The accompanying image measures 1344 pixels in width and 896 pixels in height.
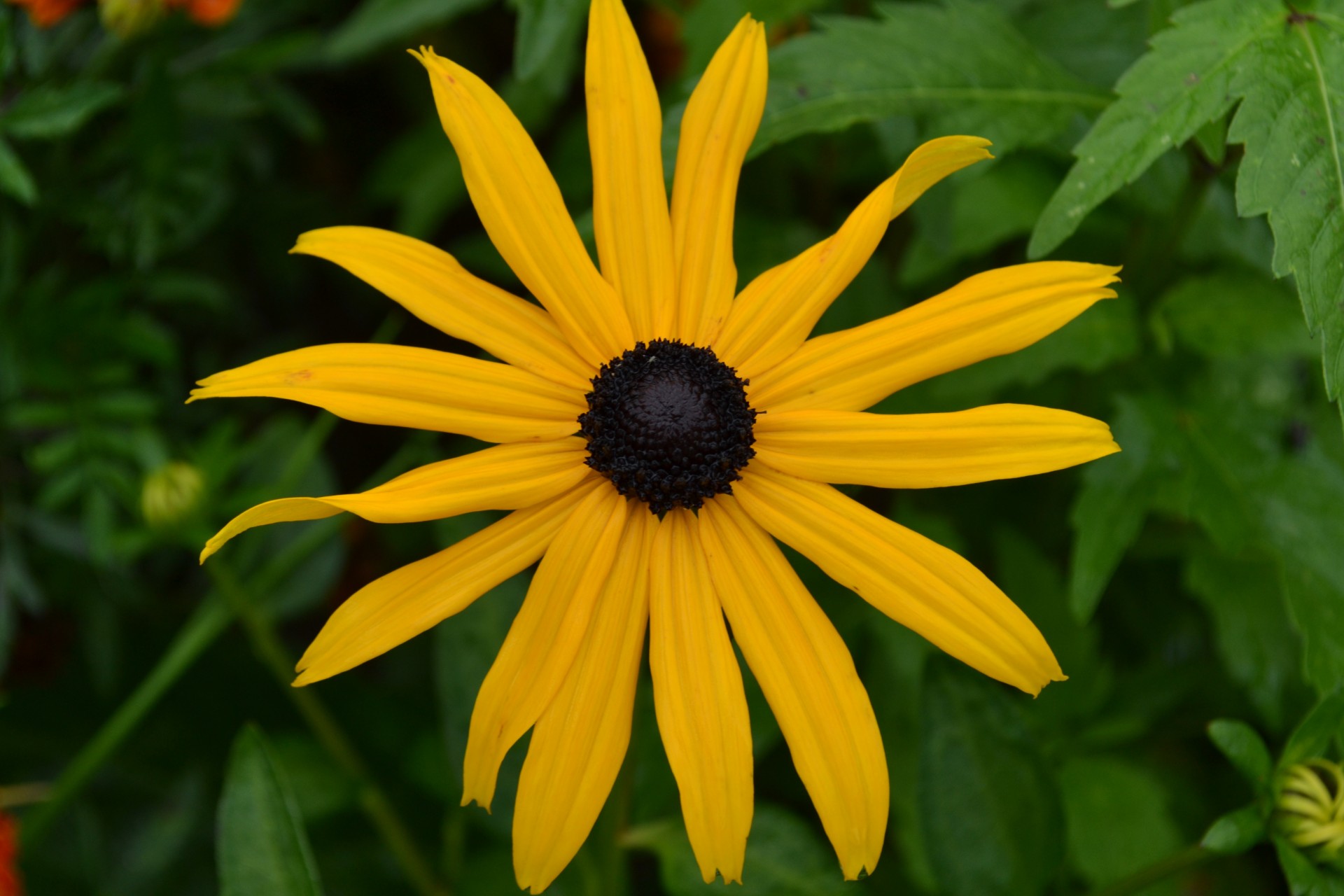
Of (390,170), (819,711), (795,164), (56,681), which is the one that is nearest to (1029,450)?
(819,711)

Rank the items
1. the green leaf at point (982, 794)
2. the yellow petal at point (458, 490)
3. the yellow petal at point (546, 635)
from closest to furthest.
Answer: the yellow petal at point (458, 490)
the yellow petal at point (546, 635)
the green leaf at point (982, 794)

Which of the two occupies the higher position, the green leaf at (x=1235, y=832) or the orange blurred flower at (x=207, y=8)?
the orange blurred flower at (x=207, y=8)

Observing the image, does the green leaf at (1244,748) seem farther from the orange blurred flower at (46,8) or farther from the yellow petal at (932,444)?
the orange blurred flower at (46,8)

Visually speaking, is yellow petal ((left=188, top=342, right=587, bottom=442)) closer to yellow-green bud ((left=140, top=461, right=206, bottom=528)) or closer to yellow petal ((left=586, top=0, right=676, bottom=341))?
yellow petal ((left=586, top=0, right=676, bottom=341))

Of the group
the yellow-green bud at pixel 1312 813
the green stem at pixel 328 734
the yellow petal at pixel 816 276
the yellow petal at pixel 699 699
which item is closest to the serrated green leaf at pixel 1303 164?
the yellow petal at pixel 816 276

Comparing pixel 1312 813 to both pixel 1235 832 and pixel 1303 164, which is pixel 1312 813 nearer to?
pixel 1235 832

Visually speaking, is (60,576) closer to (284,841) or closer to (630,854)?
(284,841)

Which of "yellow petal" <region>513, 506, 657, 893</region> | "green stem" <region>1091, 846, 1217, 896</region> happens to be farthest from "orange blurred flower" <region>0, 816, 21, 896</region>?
"green stem" <region>1091, 846, 1217, 896</region>
